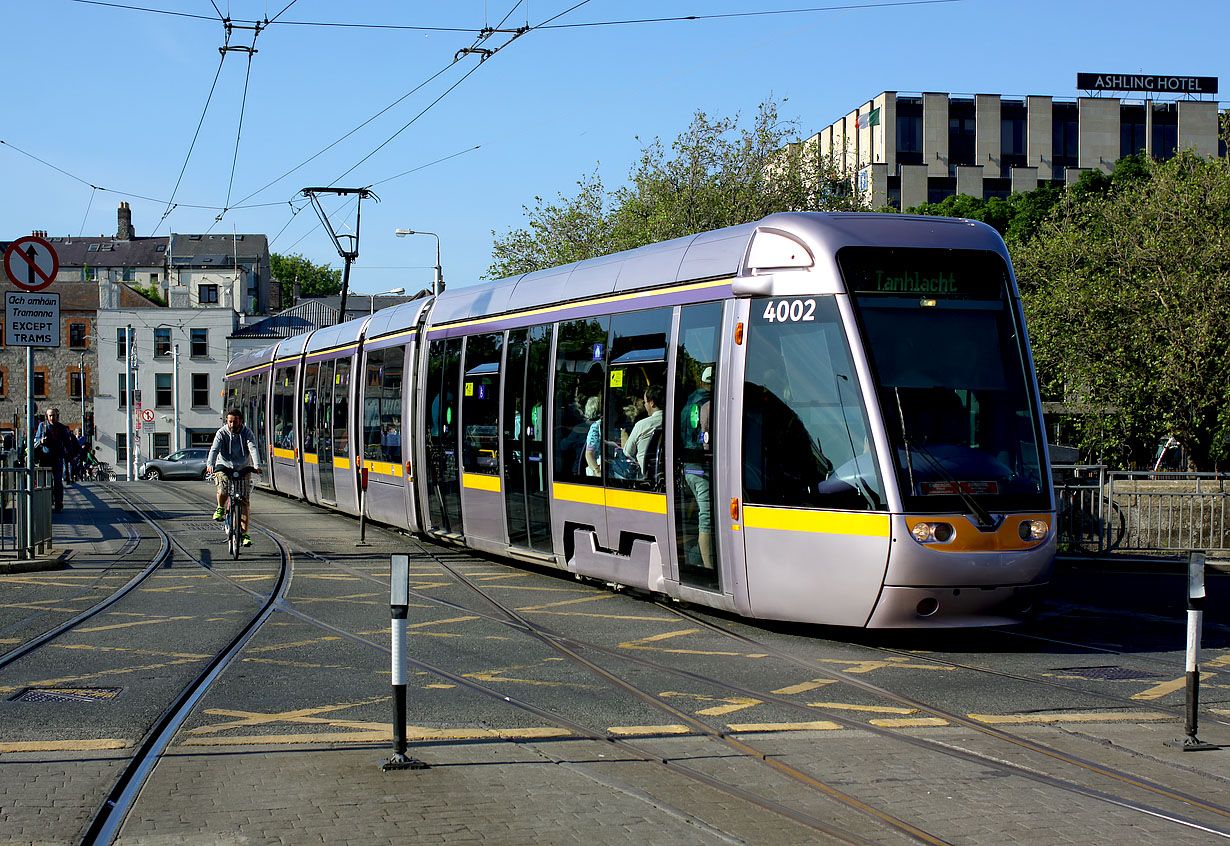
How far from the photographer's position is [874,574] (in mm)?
9039

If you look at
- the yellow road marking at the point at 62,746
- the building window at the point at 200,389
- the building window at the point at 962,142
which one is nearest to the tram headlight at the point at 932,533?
the yellow road marking at the point at 62,746

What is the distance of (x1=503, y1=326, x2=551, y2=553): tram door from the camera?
13.1 m

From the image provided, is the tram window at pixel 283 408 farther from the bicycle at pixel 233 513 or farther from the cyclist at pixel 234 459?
the bicycle at pixel 233 513

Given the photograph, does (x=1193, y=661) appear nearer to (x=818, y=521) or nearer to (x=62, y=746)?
(x=818, y=521)

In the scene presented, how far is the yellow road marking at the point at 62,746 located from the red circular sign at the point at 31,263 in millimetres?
8948

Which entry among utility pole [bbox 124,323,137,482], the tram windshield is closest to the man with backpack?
the tram windshield

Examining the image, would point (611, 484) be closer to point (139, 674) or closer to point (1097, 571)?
point (139, 674)

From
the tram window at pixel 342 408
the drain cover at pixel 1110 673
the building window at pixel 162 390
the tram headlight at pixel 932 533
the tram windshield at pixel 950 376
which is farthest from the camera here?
the building window at pixel 162 390

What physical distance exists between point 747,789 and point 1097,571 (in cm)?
1176

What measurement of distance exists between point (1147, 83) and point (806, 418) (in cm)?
7757

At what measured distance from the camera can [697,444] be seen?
10312mm

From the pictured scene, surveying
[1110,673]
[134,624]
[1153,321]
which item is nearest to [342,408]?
[134,624]

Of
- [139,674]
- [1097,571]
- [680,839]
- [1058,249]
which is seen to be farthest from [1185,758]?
[1058,249]

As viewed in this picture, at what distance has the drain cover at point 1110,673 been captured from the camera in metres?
8.80
